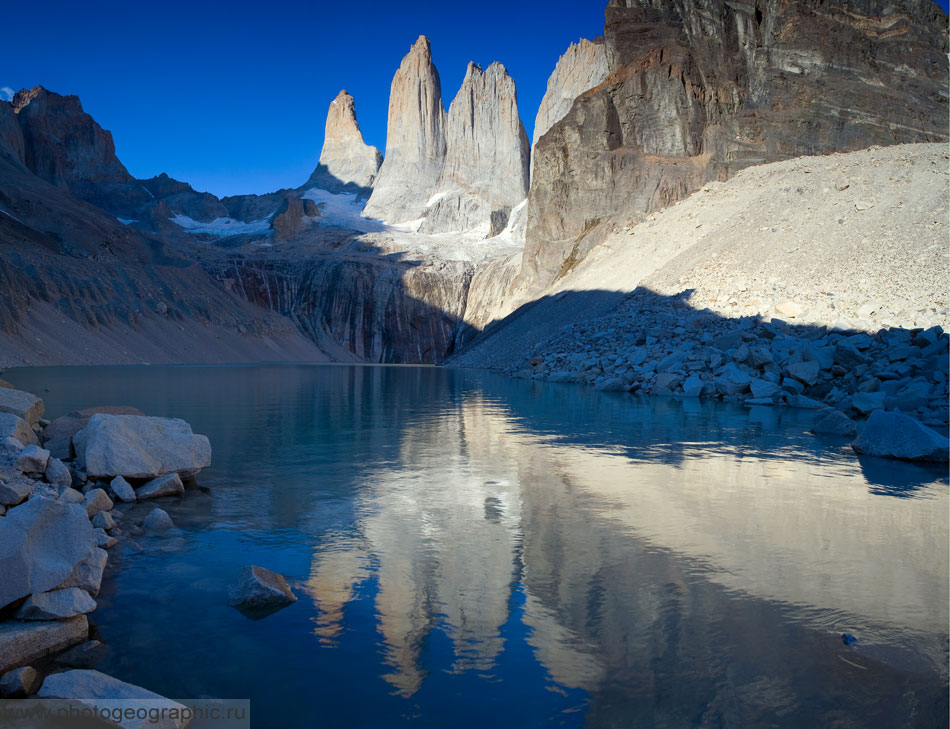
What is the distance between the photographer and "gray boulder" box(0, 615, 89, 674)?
3.02 metres

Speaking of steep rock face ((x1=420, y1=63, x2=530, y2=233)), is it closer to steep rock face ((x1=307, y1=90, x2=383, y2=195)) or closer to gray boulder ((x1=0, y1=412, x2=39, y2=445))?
steep rock face ((x1=307, y1=90, x2=383, y2=195))

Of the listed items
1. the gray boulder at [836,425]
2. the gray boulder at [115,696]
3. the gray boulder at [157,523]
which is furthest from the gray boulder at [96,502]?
Answer: the gray boulder at [836,425]

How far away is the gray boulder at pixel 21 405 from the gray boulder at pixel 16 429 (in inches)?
11.0

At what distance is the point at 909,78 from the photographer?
136 feet

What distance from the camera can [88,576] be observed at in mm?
3758

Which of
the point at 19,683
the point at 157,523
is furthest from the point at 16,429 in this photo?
the point at 19,683

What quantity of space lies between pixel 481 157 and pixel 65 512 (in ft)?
298

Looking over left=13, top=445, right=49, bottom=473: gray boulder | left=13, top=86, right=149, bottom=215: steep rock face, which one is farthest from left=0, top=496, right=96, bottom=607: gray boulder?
left=13, top=86, right=149, bottom=215: steep rock face

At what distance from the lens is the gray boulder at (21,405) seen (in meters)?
7.08

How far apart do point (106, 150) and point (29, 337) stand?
66.9 m

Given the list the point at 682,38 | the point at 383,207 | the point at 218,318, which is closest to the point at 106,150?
the point at 383,207

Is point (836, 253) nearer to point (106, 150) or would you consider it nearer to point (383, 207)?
point (383, 207)

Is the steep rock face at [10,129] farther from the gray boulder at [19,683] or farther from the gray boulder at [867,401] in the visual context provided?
the gray boulder at [19,683]

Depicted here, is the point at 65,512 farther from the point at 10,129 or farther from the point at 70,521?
the point at 10,129
